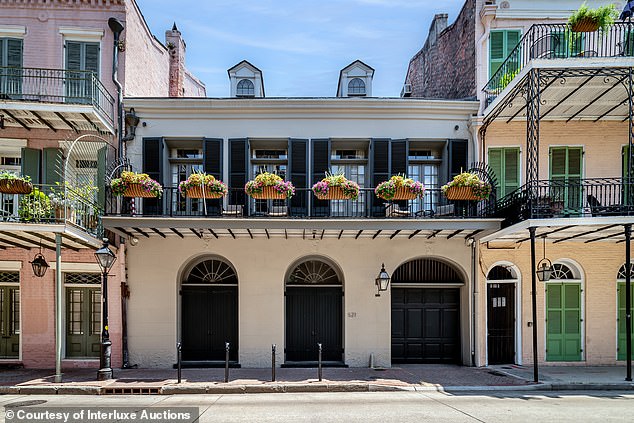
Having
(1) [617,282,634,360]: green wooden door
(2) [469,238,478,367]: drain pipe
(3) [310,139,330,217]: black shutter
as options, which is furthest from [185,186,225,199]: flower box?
(1) [617,282,634,360]: green wooden door

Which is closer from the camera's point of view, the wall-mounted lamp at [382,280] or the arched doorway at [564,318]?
the wall-mounted lamp at [382,280]

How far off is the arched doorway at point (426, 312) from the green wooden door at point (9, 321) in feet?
36.2

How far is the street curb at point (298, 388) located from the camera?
11.1 metres

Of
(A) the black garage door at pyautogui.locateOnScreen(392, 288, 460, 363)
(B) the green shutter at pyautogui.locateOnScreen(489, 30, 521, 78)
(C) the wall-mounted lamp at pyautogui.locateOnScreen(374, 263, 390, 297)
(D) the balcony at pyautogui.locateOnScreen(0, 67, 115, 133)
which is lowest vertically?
(A) the black garage door at pyautogui.locateOnScreen(392, 288, 460, 363)

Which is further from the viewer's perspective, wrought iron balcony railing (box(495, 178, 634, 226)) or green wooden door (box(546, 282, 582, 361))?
green wooden door (box(546, 282, 582, 361))

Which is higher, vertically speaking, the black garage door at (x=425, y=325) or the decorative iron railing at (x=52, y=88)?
the decorative iron railing at (x=52, y=88)

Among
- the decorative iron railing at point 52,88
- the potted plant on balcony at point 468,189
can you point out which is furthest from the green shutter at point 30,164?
the potted plant on balcony at point 468,189

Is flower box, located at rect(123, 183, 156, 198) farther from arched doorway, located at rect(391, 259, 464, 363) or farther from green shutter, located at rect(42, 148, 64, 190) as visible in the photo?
arched doorway, located at rect(391, 259, 464, 363)

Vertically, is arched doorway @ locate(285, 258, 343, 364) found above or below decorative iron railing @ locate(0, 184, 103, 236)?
below

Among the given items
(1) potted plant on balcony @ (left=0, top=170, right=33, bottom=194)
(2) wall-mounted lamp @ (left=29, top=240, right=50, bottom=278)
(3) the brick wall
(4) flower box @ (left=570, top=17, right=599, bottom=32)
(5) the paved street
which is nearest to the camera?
(5) the paved street

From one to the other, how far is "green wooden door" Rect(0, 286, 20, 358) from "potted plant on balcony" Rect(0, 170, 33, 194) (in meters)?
4.00

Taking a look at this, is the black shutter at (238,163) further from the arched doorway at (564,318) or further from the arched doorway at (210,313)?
the arched doorway at (564,318)

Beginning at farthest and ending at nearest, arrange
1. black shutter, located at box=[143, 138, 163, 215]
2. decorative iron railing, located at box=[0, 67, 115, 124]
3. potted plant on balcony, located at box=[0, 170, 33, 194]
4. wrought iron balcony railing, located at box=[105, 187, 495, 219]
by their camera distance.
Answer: black shutter, located at box=[143, 138, 163, 215] → decorative iron railing, located at box=[0, 67, 115, 124] → wrought iron balcony railing, located at box=[105, 187, 495, 219] → potted plant on balcony, located at box=[0, 170, 33, 194]

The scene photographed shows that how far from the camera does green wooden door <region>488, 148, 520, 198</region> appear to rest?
14508mm
